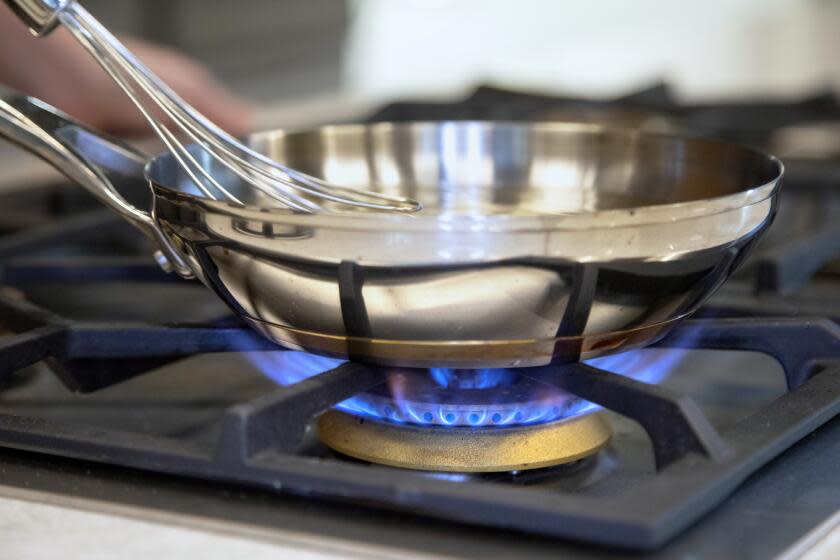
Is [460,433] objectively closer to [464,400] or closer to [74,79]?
[464,400]

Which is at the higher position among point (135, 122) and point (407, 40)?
point (407, 40)

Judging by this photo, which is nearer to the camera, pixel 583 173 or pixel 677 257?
pixel 677 257

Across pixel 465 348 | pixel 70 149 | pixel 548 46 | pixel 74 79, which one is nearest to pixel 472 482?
pixel 465 348

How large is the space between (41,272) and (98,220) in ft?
0.34

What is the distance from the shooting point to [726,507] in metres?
0.30

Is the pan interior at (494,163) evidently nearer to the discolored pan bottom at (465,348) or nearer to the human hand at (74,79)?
the discolored pan bottom at (465,348)

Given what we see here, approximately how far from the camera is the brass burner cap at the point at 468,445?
1.11 ft

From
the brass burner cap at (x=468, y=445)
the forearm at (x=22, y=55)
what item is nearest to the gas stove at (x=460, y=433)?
the brass burner cap at (x=468, y=445)

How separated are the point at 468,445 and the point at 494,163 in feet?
0.64

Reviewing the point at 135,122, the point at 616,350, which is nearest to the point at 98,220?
the point at 135,122

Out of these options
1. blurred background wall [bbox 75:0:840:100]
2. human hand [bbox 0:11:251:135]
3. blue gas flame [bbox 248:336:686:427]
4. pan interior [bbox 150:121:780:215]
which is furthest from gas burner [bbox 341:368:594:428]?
blurred background wall [bbox 75:0:840:100]

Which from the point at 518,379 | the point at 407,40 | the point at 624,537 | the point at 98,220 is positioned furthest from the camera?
the point at 407,40

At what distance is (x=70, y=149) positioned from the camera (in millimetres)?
384

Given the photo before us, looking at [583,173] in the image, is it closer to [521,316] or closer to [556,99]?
[521,316]
